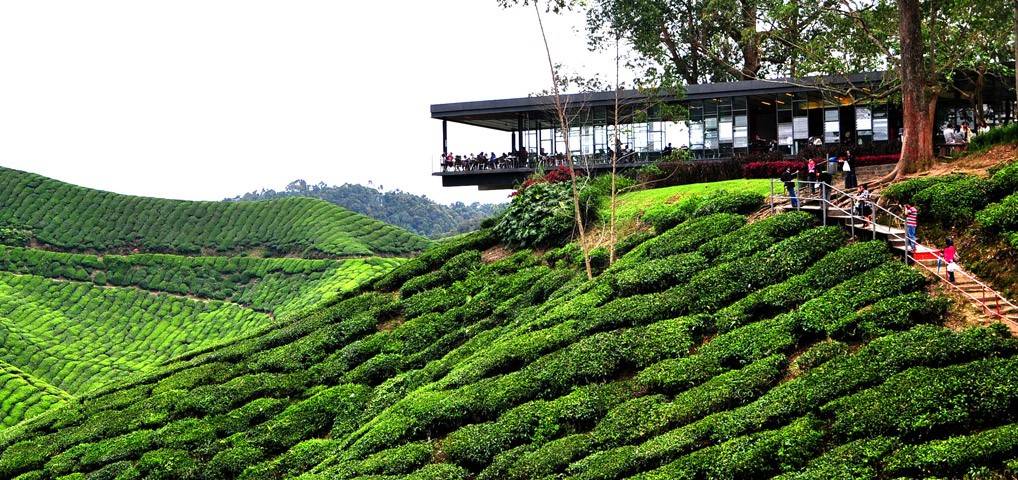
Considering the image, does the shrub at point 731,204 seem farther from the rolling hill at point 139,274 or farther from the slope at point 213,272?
the slope at point 213,272

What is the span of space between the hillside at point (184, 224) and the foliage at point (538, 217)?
65.2 ft

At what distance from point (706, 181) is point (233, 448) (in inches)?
599

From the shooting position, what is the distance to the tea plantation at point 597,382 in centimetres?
1203

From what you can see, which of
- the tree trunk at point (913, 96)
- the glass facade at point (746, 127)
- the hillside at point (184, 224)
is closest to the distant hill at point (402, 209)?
the hillside at point (184, 224)

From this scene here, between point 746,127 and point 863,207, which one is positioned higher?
point 746,127

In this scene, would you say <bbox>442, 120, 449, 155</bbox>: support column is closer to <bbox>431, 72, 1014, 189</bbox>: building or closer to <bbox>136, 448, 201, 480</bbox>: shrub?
<bbox>431, 72, 1014, 189</bbox>: building

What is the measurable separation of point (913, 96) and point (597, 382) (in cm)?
1045

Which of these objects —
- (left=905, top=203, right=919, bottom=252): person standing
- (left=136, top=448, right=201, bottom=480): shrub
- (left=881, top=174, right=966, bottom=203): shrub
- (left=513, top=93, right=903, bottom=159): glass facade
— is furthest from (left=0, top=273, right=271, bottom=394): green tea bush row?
(left=905, top=203, right=919, bottom=252): person standing

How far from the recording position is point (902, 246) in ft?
52.4

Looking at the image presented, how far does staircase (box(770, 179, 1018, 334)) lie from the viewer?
45.3 feet

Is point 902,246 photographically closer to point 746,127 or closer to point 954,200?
point 954,200

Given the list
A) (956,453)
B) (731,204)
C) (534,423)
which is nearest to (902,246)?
(731,204)

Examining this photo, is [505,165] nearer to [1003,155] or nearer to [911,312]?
[1003,155]

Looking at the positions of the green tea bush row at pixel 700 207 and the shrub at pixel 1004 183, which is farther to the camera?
the green tea bush row at pixel 700 207
